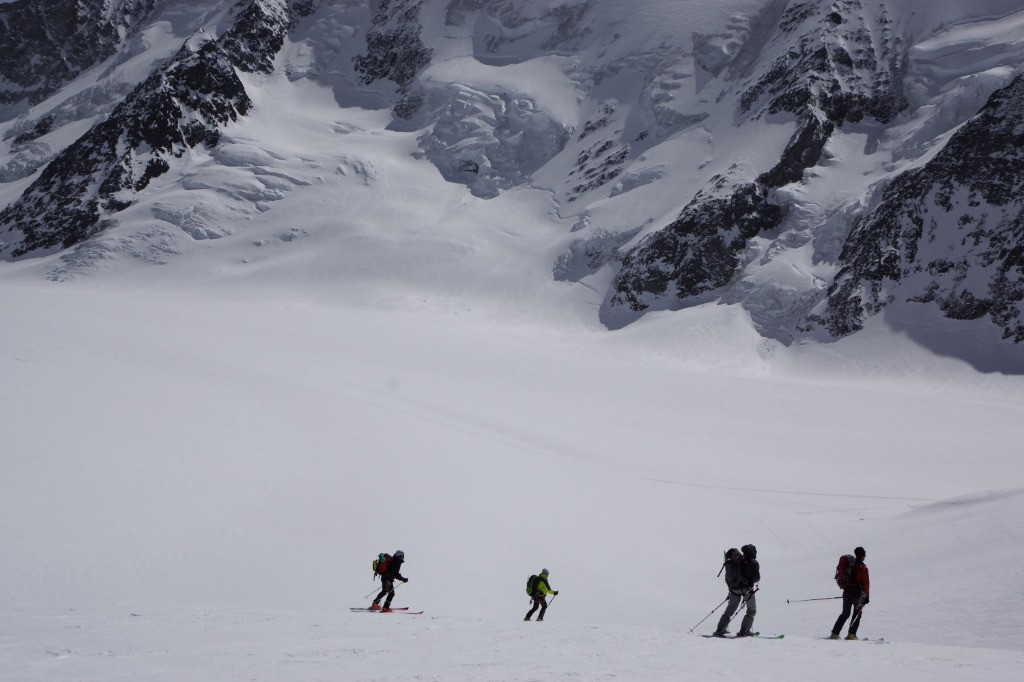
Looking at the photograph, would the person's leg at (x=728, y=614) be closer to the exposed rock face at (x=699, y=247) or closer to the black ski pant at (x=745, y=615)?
the black ski pant at (x=745, y=615)

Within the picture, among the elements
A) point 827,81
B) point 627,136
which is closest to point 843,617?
point 827,81

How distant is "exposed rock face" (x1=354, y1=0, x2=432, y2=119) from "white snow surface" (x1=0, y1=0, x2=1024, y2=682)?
86.5 ft

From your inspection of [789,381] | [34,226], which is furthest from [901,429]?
[34,226]

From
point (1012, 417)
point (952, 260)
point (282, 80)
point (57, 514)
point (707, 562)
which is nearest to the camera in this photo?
point (57, 514)

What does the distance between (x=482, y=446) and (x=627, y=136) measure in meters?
57.1

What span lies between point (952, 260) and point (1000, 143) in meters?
9.52

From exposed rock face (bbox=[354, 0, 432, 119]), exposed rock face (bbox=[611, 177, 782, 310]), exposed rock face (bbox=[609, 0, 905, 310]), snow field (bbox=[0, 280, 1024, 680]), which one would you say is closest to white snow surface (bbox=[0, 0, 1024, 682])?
snow field (bbox=[0, 280, 1024, 680])

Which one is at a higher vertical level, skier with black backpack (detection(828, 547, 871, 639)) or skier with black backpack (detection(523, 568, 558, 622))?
skier with black backpack (detection(828, 547, 871, 639))

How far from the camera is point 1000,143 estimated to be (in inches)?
1978

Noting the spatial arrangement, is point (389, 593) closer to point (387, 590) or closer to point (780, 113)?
point (387, 590)

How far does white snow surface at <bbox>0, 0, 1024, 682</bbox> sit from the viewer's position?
912cm

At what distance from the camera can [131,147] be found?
77062 mm

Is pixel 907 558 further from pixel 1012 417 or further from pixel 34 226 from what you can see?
pixel 34 226

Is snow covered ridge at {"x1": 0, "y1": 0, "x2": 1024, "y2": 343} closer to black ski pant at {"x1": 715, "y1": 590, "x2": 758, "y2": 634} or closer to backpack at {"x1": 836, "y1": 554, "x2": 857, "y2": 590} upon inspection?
backpack at {"x1": 836, "y1": 554, "x2": 857, "y2": 590}
